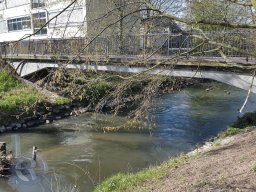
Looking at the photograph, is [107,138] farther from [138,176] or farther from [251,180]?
[251,180]

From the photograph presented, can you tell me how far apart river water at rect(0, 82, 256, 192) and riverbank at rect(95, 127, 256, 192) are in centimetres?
174

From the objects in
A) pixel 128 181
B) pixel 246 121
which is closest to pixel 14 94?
pixel 246 121

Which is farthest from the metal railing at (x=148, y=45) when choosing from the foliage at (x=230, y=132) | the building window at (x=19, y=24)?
the building window at (x=19, y=24)

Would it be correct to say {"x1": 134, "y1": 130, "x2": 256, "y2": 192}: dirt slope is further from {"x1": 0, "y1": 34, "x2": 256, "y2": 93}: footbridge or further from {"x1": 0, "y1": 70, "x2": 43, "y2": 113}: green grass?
{"x1": 0, "y1": 70, "x2": 43, "y2": 113}: green grass

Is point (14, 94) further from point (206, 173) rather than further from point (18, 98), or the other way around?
point (206, 173)

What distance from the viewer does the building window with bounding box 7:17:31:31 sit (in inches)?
1775

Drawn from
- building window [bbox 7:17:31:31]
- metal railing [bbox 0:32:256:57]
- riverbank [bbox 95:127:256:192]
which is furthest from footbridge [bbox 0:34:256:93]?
building window [bbox 7:17:31:31]

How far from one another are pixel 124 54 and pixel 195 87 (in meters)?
20.2

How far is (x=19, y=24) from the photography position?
153 feet

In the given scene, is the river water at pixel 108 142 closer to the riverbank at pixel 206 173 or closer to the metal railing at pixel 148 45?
the metal railing at pixel 148 45

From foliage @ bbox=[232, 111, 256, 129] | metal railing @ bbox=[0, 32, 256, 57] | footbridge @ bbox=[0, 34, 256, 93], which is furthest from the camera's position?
foliage @ bbox=[232, 111, 256, 129]

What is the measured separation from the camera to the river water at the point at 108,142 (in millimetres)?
15405

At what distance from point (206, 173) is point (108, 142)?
995cm

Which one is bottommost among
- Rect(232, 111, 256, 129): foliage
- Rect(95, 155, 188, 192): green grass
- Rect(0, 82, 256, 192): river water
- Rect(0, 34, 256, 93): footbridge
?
Rect(0, 82, 256, 192): river water
